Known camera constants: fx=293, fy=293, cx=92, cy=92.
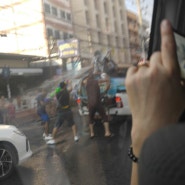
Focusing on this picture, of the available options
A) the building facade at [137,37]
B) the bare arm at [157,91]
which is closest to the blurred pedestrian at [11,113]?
the building facade at [137,37]

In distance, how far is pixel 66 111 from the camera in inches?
60.1

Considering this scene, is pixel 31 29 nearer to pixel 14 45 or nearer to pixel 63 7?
pixel 14 45

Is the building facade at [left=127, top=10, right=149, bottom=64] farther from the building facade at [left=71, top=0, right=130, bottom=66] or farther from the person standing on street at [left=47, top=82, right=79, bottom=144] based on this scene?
the person standing on street at [left=47, top=82, right=79, bottom=144]

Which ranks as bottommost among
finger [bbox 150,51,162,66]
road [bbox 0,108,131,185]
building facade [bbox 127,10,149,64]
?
road [bbox 0,108,131,185]

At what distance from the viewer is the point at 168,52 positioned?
1.48 ft

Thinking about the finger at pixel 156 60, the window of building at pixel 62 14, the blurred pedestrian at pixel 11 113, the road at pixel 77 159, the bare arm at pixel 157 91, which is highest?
the window of building at pixel 62 14

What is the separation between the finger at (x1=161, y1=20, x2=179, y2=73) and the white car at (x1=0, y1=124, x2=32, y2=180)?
42.2 inches

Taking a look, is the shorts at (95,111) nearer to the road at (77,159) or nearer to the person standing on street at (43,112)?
the road at (77,159)

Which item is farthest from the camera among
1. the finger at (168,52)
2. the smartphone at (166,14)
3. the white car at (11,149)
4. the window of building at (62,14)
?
the white car at (11,149)

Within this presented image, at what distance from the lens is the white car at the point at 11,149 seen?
1541 millimetres

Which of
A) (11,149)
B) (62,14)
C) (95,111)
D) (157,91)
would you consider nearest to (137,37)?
(62,14)

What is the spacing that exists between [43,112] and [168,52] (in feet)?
3.33

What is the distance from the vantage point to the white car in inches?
60.7

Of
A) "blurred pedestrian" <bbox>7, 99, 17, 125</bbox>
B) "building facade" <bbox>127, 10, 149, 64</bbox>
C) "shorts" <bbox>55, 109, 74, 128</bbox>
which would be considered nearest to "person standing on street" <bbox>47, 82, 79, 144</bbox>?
"shorts" <bbox>55, 109, 74, 128</bbox>
